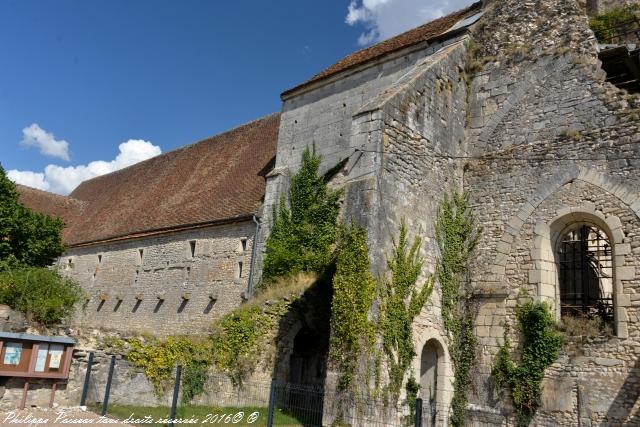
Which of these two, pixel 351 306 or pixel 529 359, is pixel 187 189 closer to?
pixel 351 306

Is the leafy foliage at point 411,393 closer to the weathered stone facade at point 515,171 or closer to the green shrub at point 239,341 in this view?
the weathered stone facade at point 515,171

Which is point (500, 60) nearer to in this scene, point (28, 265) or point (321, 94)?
point (321, 94)

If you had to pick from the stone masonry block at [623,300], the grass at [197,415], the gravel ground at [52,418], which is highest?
the stone masonry block at [623,300]

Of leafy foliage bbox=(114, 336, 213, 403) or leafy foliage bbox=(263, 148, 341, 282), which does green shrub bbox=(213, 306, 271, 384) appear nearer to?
leafy foliage bbox=(114, 336, 213, 403)

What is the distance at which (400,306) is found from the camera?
387 inches

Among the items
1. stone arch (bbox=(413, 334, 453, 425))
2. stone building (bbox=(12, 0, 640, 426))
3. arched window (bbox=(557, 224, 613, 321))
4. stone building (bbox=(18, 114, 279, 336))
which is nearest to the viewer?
stone building (bbox=(12, 0, 640, 426))

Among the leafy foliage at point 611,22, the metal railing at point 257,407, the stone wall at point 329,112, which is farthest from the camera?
the stone wall at point 329,112

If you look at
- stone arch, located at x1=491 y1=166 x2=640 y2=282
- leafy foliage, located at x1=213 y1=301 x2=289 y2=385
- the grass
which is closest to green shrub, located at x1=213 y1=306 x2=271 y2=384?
leafy foliage, located at x1=213 y1=301 x2=289 y2=385

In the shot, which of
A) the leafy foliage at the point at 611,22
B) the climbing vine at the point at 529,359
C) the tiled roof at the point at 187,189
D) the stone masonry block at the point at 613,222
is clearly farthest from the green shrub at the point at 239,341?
the leafy foliage at the point at 611,22

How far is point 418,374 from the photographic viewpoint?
998 cm

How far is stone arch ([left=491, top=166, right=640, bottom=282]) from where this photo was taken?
995 cm

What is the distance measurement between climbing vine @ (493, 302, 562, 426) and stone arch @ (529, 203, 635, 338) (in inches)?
15.6

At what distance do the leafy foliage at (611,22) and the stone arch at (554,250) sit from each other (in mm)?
4653

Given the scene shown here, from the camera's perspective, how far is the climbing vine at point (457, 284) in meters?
10.9
